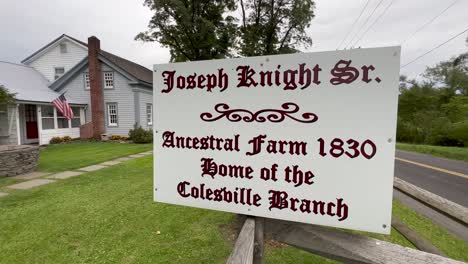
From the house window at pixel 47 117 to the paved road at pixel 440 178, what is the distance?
59.6ft

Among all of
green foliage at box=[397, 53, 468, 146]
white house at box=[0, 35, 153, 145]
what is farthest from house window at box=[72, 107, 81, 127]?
green foliage at box=[397, 53, 468, 146]

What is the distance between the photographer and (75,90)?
55.8ft

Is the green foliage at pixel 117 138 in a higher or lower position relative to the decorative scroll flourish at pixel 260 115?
lower

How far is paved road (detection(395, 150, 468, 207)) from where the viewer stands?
5.60m

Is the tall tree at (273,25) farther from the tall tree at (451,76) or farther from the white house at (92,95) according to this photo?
the tall tree at (451,76)

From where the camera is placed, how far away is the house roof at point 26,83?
44.7 ft

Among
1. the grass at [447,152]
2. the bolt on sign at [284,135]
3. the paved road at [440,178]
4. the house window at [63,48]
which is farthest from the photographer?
the house window at [63,48]

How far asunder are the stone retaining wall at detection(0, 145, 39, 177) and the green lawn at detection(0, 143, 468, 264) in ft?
6.97

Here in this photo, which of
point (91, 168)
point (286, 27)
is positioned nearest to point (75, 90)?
point (91, 168)

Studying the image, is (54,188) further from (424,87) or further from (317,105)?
(424,87)

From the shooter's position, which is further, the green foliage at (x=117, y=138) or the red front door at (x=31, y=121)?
the green foliage at (x=117, y=138)

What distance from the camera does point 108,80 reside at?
16688 mm

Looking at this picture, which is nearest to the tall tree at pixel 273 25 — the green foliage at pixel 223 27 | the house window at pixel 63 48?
the green foliage at pixel 223 27

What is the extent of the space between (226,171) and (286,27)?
20.0 m
